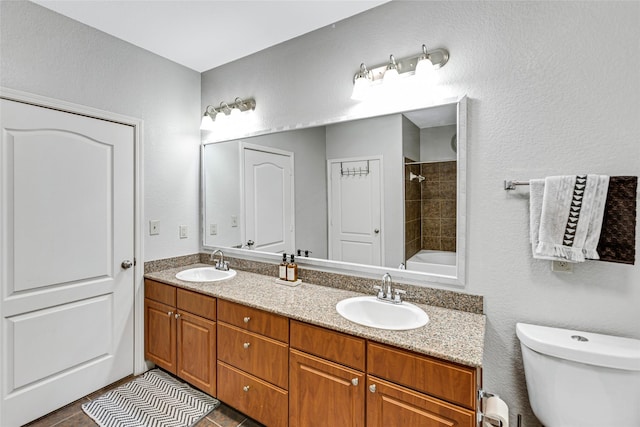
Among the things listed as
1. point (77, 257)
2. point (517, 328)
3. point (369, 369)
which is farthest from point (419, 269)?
point (77, 257)

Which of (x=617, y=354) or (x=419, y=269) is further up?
(x=419, y=269)

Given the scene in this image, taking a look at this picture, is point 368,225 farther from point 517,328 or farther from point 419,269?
point 517,328

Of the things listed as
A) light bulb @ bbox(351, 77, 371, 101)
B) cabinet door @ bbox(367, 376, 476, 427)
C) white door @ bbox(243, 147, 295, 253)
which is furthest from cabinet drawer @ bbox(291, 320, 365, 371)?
light bulb @ bbox(351, 77, 371, 101)

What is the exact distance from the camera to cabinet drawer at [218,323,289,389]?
1580 millimetres

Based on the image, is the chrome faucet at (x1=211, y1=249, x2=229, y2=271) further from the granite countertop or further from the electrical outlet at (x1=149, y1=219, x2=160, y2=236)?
the electrical outlet at (x1=149, y1=219, x2=160, y2=236)

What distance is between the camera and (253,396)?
67.1 inches

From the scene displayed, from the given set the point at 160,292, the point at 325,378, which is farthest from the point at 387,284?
the point at 160,292

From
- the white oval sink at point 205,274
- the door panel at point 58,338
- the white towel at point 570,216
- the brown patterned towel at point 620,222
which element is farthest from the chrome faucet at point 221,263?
the brown patterned towel at point 620,222

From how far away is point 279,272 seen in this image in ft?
7.08

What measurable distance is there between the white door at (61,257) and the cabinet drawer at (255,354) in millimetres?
985

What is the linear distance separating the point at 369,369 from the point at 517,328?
72 centimetres

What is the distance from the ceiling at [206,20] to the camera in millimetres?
1827

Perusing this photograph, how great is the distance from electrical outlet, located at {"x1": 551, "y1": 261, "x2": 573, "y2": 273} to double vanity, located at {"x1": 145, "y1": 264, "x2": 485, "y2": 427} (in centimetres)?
40

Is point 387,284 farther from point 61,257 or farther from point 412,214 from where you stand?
→ point 61,257
